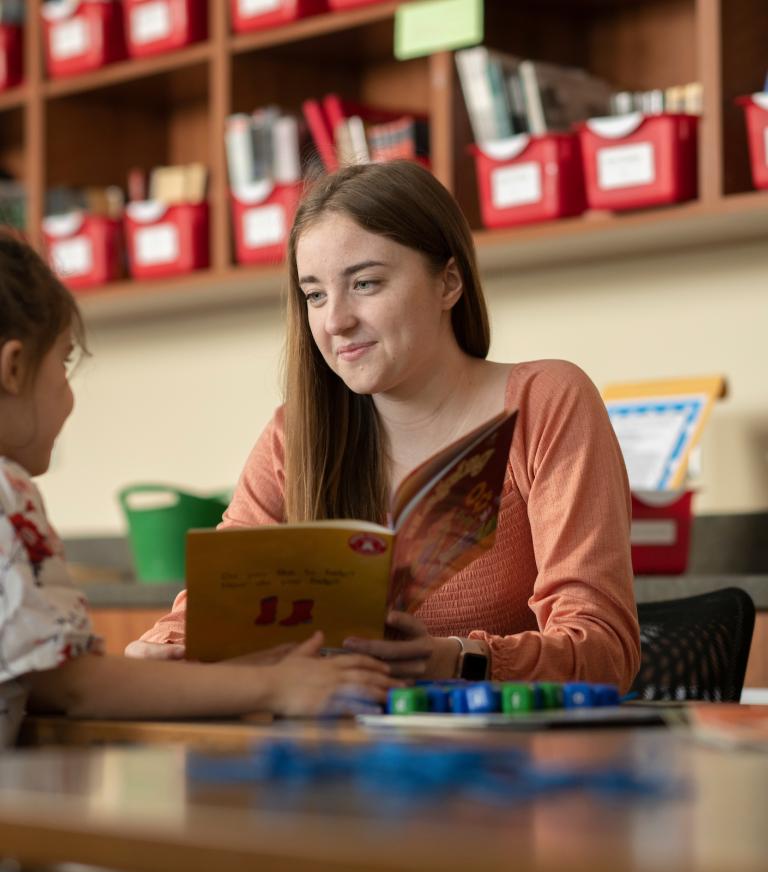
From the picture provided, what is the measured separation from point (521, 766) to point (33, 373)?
564mm

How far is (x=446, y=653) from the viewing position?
124cm

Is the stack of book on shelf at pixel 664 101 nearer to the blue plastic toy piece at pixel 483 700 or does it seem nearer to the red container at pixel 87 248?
the red container at pixel 87 248

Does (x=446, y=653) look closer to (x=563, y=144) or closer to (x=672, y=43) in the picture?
(x=563, y=144)

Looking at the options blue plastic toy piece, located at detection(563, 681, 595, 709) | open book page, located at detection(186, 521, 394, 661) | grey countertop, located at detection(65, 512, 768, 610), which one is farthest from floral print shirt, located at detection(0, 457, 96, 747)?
grey countertop, located at detection(65, 512, 768, 610)

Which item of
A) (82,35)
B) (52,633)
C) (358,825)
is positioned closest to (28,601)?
(52,633)

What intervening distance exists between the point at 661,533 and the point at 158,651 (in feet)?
3.59

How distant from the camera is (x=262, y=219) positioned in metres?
2.87

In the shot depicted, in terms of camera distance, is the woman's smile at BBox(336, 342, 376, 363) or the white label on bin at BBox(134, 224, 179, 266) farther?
the white label on bin at BBox(134, 224, 179, 266)

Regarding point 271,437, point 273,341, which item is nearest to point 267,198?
point 273,341

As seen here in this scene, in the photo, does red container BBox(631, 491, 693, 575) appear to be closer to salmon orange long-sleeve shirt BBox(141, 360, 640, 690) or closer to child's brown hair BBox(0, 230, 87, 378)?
salmon orange long-sleeve shirt BBox(141, 360, 640, 690)


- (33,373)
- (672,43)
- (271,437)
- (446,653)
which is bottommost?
(446,653)

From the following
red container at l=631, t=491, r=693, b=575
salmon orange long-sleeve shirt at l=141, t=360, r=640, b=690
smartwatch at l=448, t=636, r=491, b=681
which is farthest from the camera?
red container at l=631, t=491, r=693, b=575

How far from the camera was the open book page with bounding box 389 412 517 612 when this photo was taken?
115 cm

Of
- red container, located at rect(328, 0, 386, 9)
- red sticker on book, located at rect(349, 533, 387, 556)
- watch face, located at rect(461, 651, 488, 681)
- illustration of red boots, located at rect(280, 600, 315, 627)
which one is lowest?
watch face, located at rect(461, 651, 488, 681)
